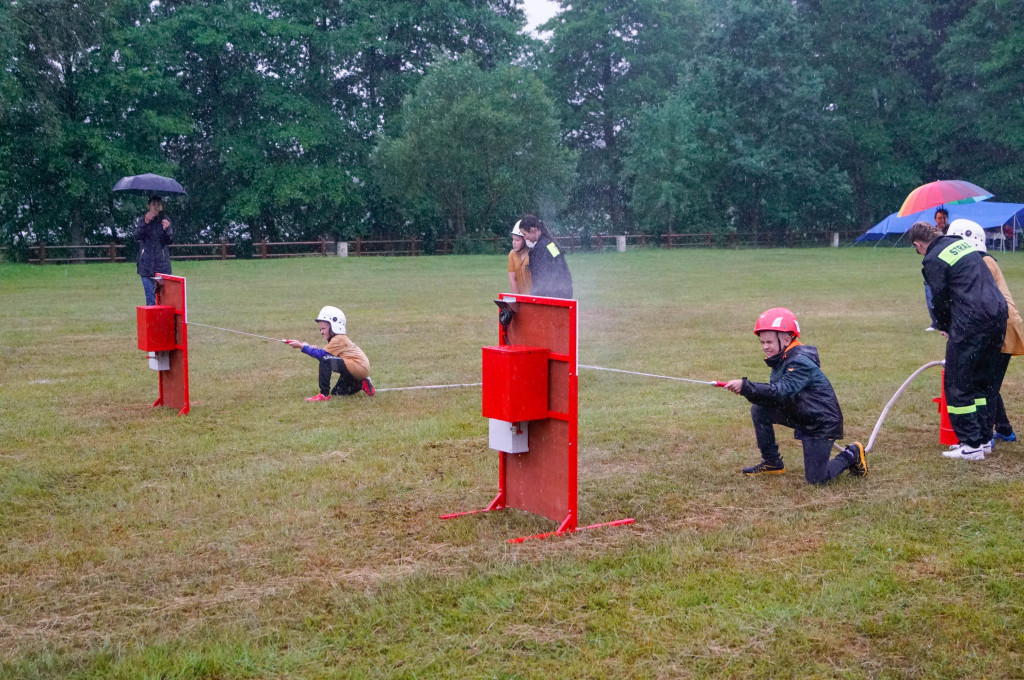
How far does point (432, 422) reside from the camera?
875 cm

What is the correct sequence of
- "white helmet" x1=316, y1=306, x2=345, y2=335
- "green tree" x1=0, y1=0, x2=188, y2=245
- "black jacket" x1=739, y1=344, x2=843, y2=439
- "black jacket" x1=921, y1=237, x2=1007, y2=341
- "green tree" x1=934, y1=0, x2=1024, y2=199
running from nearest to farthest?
"black jacket" x1=739, y1=344, x2=843, y2=439 → "black jacket" x1=921, y1=237, x2=1007, y2=341 → "white helmet" x1=316, y1=306, x2=345, y2=335 → "green tree" x1=0, y1=0, x2=188, y2=245 → "green tree" x1=934, y1=0, x2=1024, y2=199

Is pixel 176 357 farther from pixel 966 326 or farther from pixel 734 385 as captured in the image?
pixel 966 326

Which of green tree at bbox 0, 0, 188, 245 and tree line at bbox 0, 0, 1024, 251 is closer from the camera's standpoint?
green tree at bbox 0, 0, 188, 245

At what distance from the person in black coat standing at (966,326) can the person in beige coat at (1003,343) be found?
0.60 ft

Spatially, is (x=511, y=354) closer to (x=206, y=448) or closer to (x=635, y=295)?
(x=206, y=448)

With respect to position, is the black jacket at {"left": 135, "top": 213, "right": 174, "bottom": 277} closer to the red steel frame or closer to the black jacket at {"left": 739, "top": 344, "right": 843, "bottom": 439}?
the red steel frame

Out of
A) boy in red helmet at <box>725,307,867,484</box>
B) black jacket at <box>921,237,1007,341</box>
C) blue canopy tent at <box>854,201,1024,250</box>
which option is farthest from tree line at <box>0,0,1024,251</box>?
black jacket at <box>921,237,1007,341</box>

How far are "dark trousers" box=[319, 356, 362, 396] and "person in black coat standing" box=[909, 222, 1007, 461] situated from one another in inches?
209

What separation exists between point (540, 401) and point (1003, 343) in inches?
150

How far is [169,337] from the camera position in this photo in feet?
31.0

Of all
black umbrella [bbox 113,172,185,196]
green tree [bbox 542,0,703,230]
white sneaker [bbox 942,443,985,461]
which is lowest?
white sneaker [bbox 942,443,985,461]

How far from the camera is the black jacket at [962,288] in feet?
23.1

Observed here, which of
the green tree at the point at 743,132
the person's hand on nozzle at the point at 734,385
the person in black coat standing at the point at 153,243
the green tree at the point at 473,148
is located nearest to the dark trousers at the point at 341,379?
the person in black coat standing at the point at 153,243

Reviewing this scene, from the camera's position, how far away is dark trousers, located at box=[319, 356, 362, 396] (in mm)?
9898
